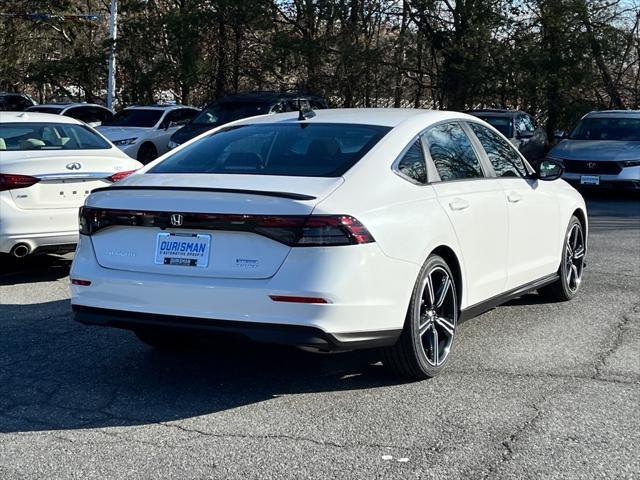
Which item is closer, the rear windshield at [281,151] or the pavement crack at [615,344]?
the rear windshield at [281,151]

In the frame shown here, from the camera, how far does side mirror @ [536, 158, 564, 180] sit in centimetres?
730

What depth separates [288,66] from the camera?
90.4ft

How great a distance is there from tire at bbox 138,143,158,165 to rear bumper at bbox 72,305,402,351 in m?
15.3

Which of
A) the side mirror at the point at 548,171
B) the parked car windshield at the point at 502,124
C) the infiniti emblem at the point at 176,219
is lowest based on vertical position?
the parked car windshield at the point at 502,124

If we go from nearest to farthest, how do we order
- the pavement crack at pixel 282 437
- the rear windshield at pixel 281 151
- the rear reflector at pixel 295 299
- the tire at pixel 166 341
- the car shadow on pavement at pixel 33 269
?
the pavement crack at pixel 282 437, the rear reflector at pixel 295 299, the rear windshield at pixel 281 151, the tire at pixel 166 341, the car shadow on pavement at pixel 33 269

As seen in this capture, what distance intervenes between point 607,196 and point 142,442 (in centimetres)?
1490

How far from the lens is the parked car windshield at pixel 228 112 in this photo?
18.0 meters

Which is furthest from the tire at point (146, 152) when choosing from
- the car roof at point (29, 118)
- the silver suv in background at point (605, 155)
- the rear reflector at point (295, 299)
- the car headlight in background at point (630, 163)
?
the rear reflector at point (295, 299)

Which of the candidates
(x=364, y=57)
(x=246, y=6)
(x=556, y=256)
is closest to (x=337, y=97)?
(x=364, y=57)

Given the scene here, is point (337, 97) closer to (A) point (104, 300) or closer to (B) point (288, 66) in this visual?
(B) point (288, 66)

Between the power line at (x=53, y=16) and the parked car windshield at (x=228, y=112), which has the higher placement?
the power line at (x=53, y=16)

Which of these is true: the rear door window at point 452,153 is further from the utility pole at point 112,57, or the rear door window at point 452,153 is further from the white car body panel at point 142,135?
the utility pole at point 112,57

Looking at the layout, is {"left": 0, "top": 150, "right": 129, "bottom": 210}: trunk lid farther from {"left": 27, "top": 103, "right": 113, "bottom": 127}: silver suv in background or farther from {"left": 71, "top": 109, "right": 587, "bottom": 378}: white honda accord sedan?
{"left": 27, "top": 103, "right": 113, "bottom": 127}: silver suv in background

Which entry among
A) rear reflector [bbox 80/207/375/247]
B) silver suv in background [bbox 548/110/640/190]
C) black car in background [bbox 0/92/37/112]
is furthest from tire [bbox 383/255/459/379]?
black car in background [bbox 0/92/37/112]
